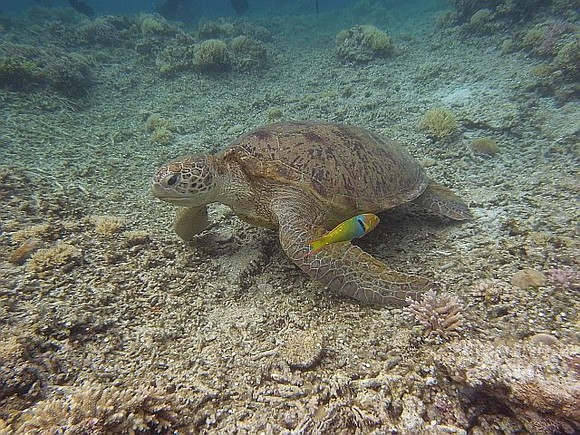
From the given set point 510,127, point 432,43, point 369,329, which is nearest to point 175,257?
point 369,329

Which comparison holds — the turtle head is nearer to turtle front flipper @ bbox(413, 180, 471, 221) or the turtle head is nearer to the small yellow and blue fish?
the small yellow and blue fish

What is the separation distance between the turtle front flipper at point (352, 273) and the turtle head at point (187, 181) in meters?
0.79

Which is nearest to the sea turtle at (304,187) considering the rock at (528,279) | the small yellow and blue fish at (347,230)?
the small yellow and blue fish at (347,230)

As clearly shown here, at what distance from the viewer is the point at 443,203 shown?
3.30m

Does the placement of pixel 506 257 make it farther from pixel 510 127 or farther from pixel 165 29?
pixel 165 29

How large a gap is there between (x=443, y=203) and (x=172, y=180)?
104 inches

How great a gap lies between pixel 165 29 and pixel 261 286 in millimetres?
11251

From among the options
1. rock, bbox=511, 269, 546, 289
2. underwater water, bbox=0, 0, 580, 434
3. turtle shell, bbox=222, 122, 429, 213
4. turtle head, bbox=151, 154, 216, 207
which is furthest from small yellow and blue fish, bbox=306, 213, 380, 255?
turtle head, bbox=151, 154, 216, 207

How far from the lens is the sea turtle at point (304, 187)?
239 cm

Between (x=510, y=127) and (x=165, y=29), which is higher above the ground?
(x=165, y=29)

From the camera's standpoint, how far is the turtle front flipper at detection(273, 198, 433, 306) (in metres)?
2.21

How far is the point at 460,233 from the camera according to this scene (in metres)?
3.04

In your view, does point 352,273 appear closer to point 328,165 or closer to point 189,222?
point 328,165

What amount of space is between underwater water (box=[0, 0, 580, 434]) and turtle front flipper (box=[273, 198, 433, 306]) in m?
0.01
